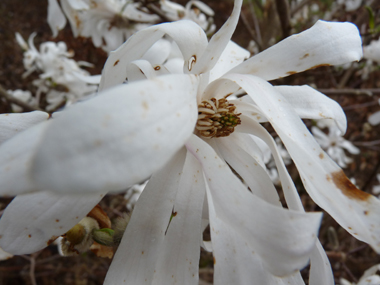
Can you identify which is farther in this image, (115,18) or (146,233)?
(115,18)

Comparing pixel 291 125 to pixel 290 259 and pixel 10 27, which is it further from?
pixel 10 27

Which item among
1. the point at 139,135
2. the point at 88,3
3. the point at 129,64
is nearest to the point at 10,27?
the point at 88,3

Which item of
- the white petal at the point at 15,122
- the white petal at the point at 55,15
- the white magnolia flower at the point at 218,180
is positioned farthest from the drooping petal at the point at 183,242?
the white petal at the point at 55,15

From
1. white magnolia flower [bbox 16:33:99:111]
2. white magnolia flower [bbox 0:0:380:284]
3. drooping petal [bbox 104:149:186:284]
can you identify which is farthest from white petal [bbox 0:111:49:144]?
white magnolia flower [bbox 16:33:99:111]

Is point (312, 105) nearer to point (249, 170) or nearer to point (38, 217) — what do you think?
point (249, 170)

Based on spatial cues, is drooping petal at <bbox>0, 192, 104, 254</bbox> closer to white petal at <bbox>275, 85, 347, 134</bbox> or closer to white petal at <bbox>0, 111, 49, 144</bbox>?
white petal at <bbox>0, 111, 49, 144</bbox>

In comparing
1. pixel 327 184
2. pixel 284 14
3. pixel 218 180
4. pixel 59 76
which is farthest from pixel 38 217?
pixel 59 76
